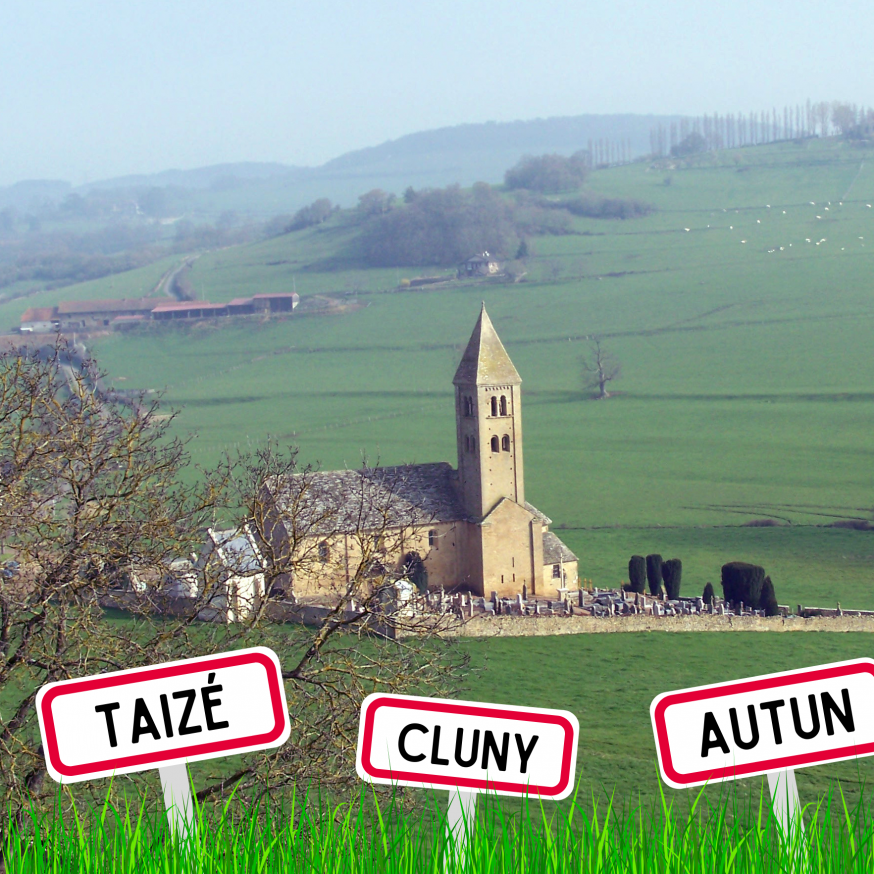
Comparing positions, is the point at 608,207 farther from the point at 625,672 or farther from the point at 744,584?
the point at 625,672

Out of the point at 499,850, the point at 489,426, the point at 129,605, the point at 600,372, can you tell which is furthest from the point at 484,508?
the point at 600,372

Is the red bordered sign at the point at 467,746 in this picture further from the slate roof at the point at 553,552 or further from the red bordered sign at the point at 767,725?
the slate roof at the point at 553,552

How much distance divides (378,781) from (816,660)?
33.8 metres

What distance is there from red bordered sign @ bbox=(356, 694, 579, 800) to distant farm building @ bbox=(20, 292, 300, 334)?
139 meters

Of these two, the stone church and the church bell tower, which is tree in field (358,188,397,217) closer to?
the church bell tower

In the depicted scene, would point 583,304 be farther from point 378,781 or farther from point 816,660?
point 378,781

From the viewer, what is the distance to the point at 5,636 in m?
12.5

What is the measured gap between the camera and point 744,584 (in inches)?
1695

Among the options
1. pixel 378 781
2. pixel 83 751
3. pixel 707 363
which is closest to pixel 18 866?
pixel 83 751

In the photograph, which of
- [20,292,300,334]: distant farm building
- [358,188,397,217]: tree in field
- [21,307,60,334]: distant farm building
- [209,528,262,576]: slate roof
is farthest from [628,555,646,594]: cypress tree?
[358,188,397,217]: tree in field

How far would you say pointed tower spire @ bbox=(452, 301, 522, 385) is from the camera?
45500 mm

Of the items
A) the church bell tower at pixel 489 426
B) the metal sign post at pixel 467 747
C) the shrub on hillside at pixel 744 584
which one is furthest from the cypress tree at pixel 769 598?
the metal sign post at pixel 467 747

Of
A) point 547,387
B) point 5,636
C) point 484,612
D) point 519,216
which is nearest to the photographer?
point 5,636

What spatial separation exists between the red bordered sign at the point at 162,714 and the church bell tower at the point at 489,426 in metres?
39.7
